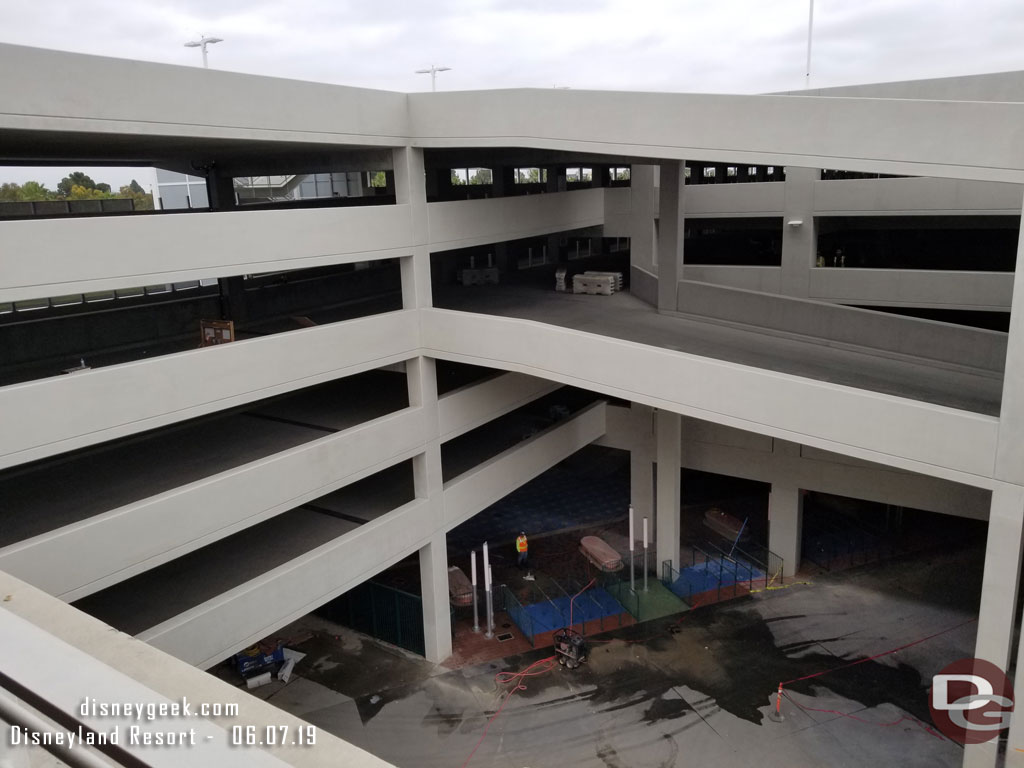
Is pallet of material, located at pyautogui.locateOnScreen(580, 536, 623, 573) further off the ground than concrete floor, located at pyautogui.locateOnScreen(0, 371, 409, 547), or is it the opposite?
concrete floor, located at pyautogui.locateOnScreen(0, 371, 409, 547)

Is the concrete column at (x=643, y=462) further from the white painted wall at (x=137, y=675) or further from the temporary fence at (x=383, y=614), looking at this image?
the white painted wall at (x=137, y=675)

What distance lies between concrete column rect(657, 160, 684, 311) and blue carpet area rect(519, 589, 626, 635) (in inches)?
371

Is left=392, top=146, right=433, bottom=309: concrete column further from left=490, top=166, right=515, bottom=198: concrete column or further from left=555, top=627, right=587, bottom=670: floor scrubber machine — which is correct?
left=490, top=166, right=515, bottom=198: concrete column

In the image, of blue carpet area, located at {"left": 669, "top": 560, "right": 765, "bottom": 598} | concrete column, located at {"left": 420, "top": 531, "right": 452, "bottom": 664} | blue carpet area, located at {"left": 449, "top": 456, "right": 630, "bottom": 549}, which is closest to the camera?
concrete column, located at {"left": 420, "top": 531, "right": 452, "bottom": 664}

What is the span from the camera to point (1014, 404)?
498 inches

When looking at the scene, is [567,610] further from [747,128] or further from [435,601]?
[747,128]

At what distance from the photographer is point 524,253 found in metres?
37.7

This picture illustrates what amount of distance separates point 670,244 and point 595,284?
3792 mm

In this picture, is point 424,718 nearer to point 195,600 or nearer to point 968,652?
Answer: point 195,600

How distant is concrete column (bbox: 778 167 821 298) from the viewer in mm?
28484

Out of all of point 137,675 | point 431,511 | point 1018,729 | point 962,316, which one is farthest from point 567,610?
point 137,675

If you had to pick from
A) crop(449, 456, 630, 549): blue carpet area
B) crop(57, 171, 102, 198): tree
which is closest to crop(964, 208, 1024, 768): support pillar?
crop(449, 456, 630, 549): blue carpet area

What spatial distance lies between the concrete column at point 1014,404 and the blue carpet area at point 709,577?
13.6 m

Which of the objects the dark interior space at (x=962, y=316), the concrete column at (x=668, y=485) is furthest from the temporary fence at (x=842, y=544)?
→ the dark interior space at (x=962, y=316)
